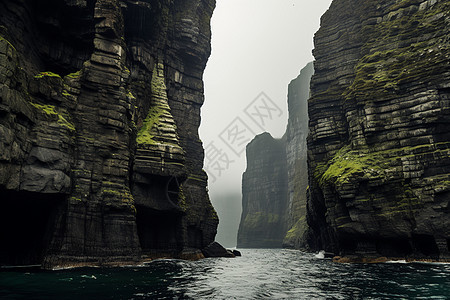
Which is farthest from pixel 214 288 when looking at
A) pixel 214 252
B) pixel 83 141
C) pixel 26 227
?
pixel 214 252

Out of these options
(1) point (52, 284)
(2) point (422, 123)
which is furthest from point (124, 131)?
(2) point (422, 123)

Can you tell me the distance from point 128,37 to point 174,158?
20.8 meters

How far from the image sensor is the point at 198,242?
57562 millimetres

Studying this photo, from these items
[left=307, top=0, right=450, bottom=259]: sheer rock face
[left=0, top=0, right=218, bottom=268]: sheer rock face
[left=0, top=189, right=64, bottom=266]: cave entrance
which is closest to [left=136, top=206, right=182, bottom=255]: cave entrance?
[left=0, top=0, right=218, bottom=268]: sheer rock face

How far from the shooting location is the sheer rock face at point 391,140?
36.4 metres

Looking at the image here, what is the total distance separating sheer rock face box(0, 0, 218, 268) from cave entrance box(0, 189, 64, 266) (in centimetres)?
8

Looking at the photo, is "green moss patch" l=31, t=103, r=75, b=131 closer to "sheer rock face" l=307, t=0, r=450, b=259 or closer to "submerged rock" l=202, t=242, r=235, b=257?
"sheer rock face" l=307, t=0, r=450, b=259

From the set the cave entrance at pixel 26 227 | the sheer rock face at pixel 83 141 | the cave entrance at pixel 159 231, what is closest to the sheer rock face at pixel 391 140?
the cave entrance at pixel 159 231

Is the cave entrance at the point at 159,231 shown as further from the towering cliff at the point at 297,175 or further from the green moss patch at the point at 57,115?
the towering cliff at the point at 297,175

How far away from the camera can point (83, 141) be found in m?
30.2

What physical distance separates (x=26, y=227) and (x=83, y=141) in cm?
892

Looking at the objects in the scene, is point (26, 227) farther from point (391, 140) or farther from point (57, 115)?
point (391, 140)

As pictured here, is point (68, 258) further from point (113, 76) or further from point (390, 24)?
point (390, 24)

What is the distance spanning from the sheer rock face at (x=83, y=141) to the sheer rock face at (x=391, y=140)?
22330 millimetres
